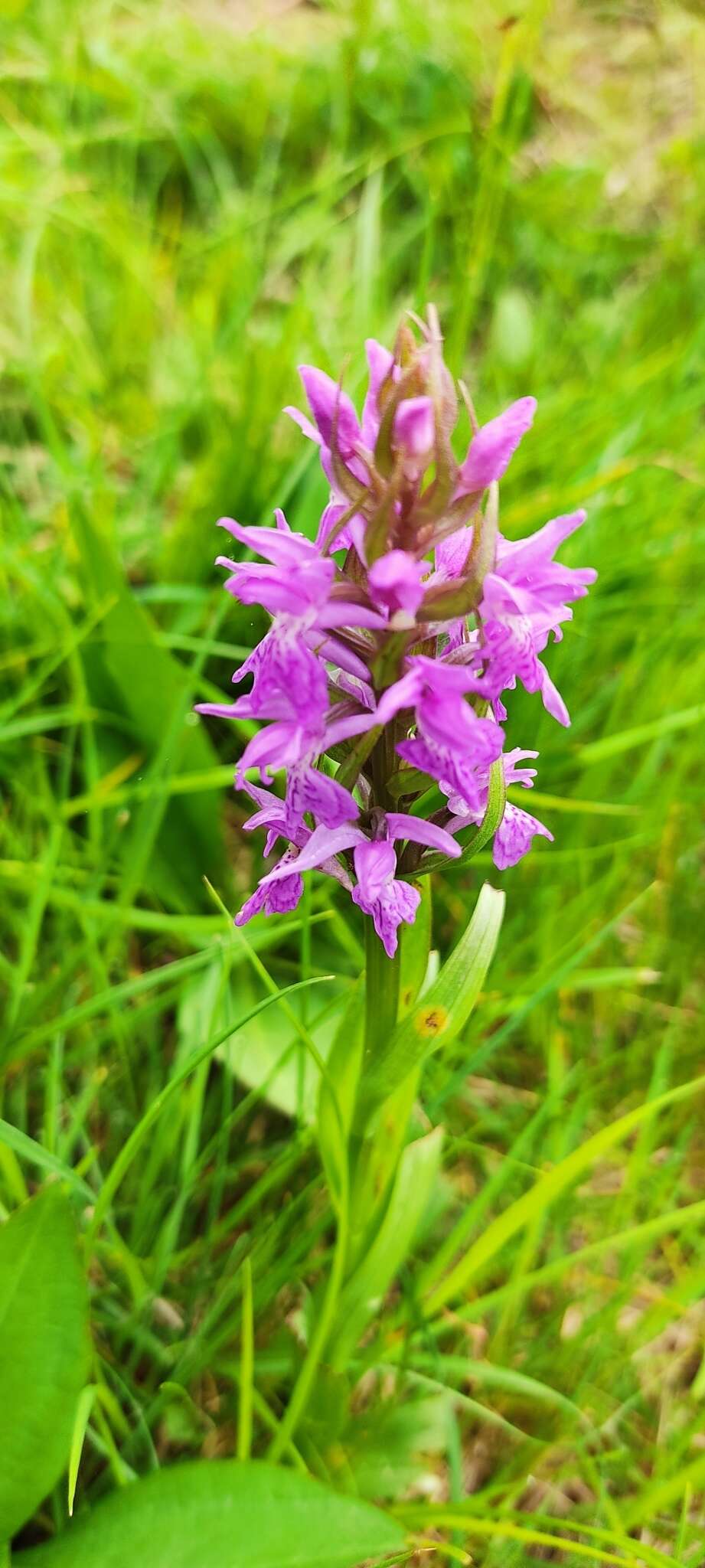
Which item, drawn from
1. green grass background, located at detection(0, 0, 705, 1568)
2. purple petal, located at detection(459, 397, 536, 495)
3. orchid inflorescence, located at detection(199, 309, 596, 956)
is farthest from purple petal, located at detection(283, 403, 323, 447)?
green grass background, located at detection(0, 0, 705, 1568)

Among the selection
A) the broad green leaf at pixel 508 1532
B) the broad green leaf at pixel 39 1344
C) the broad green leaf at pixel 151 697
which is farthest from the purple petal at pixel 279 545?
the broad green leaf at pixel 508 1532

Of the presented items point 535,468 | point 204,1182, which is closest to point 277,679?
point 204,1182

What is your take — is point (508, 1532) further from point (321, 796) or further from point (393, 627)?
point (393, 627)

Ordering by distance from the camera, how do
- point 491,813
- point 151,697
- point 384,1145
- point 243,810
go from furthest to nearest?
point 243,810
point 151,697
point 384,1145
point 491,813

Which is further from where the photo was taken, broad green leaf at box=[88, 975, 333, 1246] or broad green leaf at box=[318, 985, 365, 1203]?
broad green leaf at box=[318, 985, 365, 1203]

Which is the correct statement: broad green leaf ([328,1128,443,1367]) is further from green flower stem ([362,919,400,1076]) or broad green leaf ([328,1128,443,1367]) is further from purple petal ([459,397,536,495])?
purple petal ([459,397,536,495])

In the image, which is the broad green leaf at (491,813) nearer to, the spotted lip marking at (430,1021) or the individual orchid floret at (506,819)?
the individual orchid floret at (506,819)

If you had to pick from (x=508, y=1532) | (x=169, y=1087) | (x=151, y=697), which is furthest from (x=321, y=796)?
(x=151, y=697)
